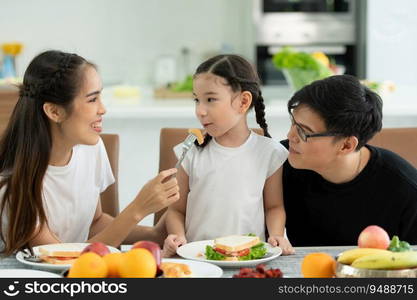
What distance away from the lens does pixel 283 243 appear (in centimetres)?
191

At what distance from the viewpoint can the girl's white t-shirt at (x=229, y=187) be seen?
2174mm

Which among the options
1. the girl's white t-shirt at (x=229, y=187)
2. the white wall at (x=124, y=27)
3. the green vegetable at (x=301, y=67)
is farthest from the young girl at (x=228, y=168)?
the white wall at (x=124, y=27)

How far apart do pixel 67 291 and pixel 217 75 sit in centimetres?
104

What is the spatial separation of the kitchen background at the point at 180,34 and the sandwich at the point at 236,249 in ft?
12.7

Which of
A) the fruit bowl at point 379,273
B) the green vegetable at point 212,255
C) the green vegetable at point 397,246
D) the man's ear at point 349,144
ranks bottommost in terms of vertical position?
the green vegetable at point 212,255

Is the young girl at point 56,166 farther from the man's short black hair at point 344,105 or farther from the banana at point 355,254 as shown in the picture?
the banana at point 355,254

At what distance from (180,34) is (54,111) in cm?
398

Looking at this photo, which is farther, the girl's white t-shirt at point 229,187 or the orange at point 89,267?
the girl's white t-shirt at point 229,187

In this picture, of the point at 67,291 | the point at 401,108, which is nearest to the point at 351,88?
the point at 67,291

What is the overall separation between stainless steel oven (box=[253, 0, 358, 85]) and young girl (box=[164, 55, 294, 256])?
3560 mm

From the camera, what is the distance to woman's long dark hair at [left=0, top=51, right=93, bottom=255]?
6.52 feet

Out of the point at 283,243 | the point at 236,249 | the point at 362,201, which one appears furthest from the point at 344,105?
the point at 236,249

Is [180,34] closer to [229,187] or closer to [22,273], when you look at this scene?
[229,187]

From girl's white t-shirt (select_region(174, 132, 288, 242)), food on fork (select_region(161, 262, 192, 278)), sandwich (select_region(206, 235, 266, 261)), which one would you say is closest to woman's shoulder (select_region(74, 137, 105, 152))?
girl's white t-shirt (select_region(174, 132, 288, 242))
